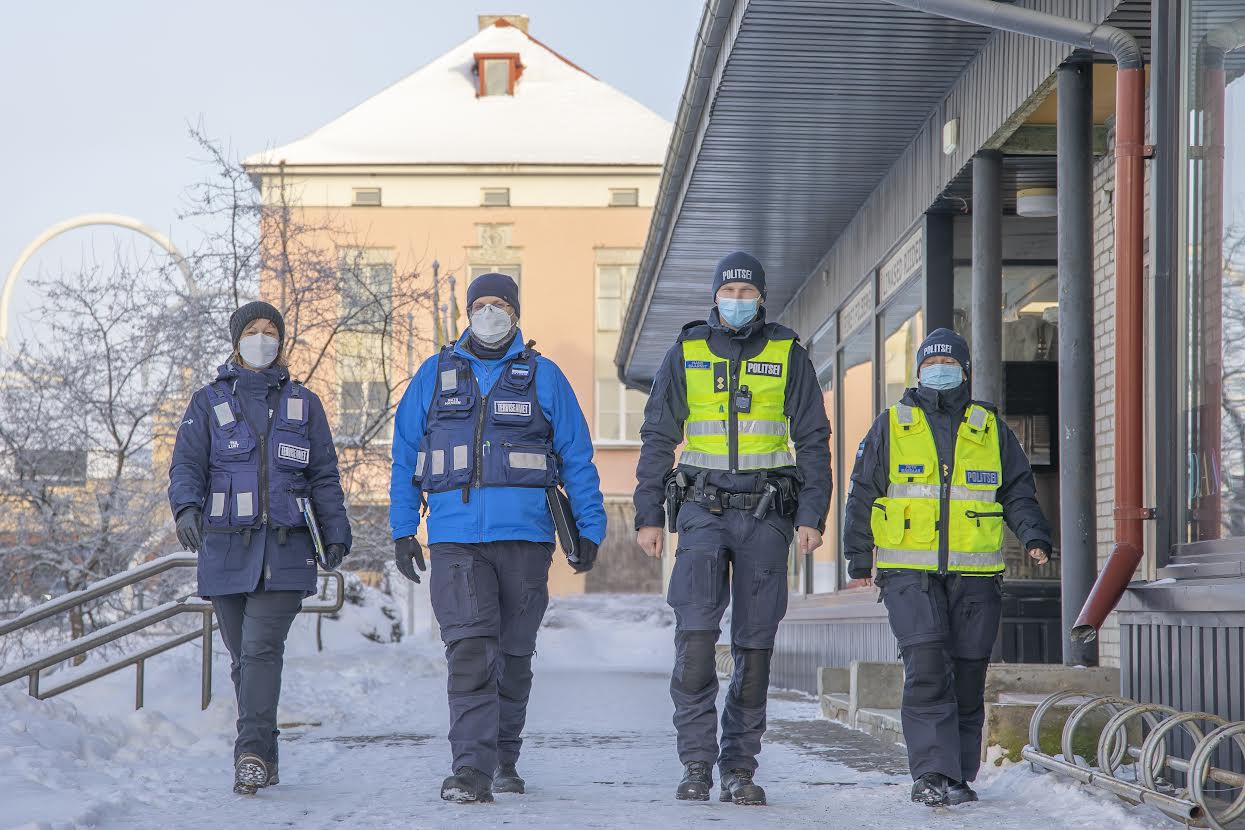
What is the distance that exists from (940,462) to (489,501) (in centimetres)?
179

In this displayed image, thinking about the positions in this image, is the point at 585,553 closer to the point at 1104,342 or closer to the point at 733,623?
the point at 733,623

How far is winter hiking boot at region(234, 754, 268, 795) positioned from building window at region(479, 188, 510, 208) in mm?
43385

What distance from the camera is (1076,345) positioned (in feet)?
29.3

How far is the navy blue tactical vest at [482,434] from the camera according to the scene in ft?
21.2

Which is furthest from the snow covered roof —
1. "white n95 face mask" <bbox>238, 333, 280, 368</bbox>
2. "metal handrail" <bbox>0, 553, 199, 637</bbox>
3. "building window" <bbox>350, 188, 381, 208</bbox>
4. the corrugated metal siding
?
"white n95 face mask" <bbox>238, 333, 280, 368</bbox>

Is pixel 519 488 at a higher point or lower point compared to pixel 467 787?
higher

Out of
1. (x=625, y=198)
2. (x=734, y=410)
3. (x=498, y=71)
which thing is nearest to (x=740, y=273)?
(x=734, y=410)

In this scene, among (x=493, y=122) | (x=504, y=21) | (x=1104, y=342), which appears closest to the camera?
(x=1104, y=342)

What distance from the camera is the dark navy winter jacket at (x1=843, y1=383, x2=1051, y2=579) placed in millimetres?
6668

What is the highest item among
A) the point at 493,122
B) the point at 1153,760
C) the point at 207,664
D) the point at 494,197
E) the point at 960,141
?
the point at 493,122

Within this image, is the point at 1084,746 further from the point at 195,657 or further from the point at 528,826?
the point at 195,657

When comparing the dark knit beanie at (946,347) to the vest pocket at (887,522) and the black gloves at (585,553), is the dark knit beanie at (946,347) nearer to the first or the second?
the vest pocket at (887,522)

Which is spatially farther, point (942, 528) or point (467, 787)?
point (942, 528)

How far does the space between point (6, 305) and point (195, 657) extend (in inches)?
637
